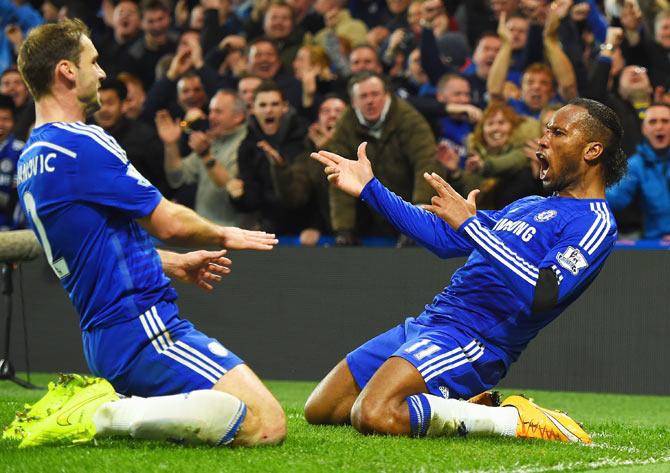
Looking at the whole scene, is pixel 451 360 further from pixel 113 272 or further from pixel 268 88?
pixel 268 88

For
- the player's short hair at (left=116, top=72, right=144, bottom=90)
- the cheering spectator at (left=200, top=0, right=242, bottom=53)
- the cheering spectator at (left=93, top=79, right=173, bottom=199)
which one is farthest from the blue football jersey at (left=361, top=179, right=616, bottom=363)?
the cheering spectator at (left=200, top=0, right=242, bottom=53)

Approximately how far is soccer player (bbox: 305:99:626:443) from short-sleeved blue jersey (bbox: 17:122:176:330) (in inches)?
41.5

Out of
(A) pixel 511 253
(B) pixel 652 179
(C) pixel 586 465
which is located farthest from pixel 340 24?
(C) pixel 586 465

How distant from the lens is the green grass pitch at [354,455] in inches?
181

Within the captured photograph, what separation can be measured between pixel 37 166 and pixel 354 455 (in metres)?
1.77

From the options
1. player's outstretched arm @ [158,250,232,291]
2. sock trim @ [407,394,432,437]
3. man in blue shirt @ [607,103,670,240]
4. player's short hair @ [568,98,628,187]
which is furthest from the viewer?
man in blue shirt @ [607,103,670,240]

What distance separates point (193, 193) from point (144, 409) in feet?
19.4

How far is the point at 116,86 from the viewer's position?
36.8ft

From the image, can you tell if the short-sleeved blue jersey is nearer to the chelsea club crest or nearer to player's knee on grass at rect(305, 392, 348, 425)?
player's knee on grass at rect(305, 392, 348, 425)

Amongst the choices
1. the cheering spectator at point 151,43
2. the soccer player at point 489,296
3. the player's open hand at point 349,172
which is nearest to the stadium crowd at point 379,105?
the cheering spectator at point 151,43

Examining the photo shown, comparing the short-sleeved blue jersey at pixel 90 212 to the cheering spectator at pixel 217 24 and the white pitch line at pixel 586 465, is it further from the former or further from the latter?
the cheering spectator at pixel 217 24

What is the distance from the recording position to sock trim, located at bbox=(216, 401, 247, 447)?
4.95 metres

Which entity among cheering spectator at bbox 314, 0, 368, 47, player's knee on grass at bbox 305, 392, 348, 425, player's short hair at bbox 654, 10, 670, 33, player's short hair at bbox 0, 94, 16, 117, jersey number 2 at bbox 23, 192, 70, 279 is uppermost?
player's short hair at bbox 654, 10, 670, 33

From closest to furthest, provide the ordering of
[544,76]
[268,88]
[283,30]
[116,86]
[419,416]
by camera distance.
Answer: [419,416], [544,76], [268,88], [116,86], [283,30]
